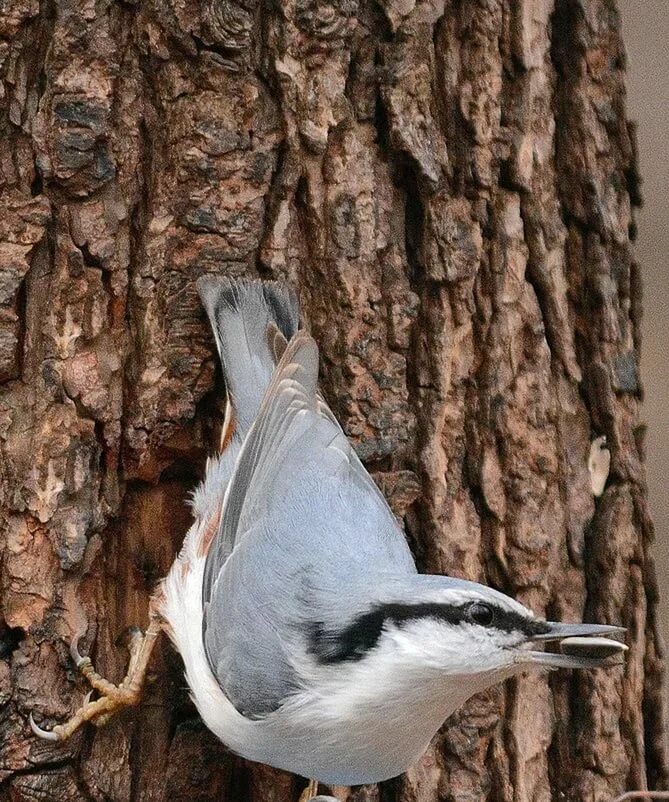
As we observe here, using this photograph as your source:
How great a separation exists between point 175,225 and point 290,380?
0.41 metres

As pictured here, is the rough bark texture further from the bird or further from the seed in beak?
the seed in beak

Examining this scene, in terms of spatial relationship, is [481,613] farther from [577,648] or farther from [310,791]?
[310,791]

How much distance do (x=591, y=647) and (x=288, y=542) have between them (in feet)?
2.15

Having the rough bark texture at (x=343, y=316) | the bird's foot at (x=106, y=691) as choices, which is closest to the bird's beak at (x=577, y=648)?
the rough bark texture at (x=343, y=316)

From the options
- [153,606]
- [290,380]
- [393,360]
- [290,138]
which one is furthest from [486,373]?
[153,606]

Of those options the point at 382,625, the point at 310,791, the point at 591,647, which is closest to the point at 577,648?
the point at 591,647

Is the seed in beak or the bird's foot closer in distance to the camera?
the seed in beak

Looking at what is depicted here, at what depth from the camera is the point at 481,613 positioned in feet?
7.79

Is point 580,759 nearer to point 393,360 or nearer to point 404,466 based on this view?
point 404,466

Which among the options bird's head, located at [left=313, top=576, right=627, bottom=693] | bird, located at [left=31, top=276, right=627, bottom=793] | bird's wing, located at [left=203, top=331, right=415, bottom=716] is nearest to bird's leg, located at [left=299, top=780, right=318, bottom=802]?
bird, located at [left=31, top=276, right=627, bottom=793]

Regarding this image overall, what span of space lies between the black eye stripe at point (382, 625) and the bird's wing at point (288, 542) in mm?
29

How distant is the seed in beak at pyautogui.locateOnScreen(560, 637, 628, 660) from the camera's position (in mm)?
2338

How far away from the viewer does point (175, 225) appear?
275 cm

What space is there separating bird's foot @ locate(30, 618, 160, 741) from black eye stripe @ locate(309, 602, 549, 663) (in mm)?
461
